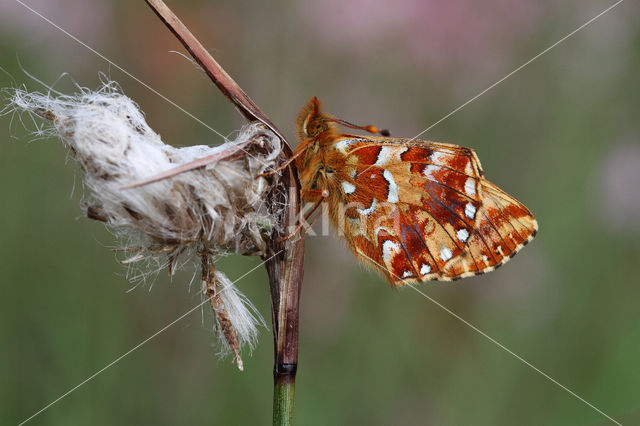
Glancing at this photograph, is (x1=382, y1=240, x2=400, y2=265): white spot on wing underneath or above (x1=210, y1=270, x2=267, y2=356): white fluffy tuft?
above

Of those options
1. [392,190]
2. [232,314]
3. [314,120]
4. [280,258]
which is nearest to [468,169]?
[392,190]

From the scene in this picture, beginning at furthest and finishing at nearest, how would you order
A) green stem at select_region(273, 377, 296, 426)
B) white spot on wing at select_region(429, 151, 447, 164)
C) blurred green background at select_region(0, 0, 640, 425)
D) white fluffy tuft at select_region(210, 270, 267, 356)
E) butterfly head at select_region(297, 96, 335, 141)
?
blurred green background at select_region(0, 0, 640, 425)
white spot on wing at select_region(429, 151, 447, 164)
butterfly head at select_region(297, 96, 335, 141)
white fluffy tuft at select_region(210, 270, 267, 356)
green stem at select_region(273, 377, 296, 426)

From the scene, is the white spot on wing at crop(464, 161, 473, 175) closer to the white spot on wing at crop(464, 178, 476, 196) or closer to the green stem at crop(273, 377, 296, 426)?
the white spot on wing at crop(464, 178, 476, 196)

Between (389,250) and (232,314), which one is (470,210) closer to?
(389,250)

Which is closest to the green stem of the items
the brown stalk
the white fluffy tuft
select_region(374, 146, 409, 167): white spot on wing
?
the brown stalk

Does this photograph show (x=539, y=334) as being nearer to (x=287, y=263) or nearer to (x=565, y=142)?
(x=565, y=142)

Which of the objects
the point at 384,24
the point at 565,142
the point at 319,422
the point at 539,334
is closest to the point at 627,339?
the point at 539,334
